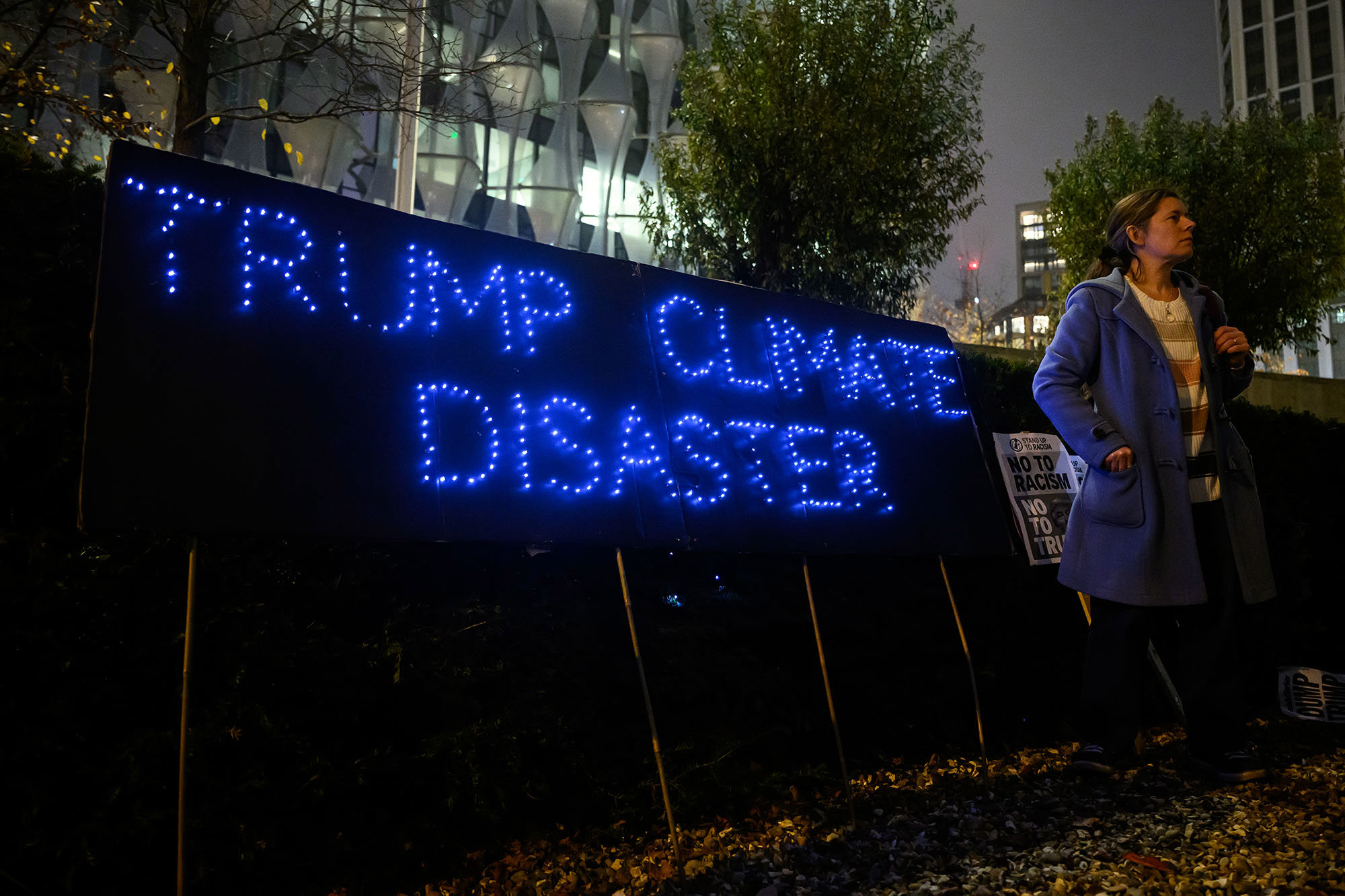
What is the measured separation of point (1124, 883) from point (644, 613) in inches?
85.7

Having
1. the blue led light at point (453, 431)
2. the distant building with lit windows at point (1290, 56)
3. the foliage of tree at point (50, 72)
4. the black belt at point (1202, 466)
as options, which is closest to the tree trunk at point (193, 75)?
the foliage of tree at point (50, 72)

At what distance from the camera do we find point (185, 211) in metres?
2.59

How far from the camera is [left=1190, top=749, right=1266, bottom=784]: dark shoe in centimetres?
340

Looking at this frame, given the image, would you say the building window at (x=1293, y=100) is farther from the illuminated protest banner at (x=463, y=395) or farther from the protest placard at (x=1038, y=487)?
the illuminated protest banner at (x=463, y=395)

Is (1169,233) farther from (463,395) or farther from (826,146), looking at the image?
(826,146)

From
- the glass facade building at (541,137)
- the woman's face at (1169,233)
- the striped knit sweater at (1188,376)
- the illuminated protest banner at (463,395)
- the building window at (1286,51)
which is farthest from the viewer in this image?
the building window at (1286,51)

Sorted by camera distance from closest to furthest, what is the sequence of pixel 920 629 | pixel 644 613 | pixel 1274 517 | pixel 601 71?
pixel 644 613, pixel 920 629, pixel 1274 517, pixel 601 71

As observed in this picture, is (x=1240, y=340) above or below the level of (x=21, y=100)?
below

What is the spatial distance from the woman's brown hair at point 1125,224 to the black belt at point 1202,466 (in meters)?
0.96

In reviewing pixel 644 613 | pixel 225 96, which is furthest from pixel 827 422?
pixel 225 96

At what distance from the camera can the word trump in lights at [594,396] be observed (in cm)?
279

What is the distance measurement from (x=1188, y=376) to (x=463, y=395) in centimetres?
311

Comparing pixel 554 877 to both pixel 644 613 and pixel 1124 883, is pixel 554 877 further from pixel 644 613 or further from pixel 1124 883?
pixel 1124 883

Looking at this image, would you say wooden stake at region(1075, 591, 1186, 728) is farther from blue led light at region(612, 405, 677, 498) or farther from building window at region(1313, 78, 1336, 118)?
building window at region(1313, 78, 1336, 118)
